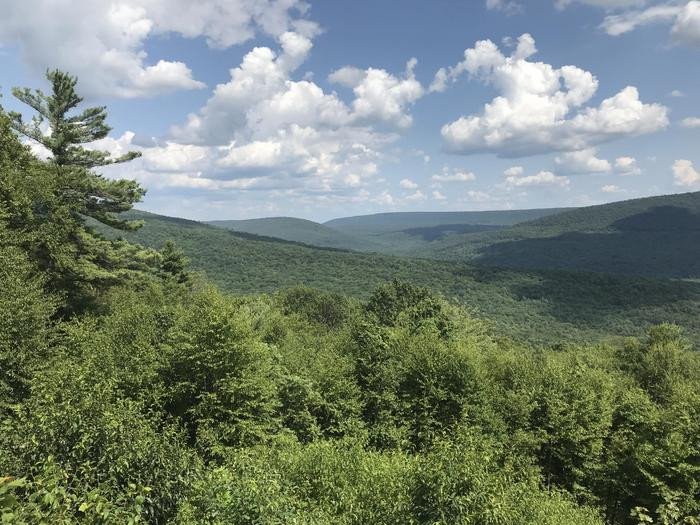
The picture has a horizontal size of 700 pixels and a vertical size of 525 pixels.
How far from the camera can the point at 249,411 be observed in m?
22.5

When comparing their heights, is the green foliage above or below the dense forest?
above

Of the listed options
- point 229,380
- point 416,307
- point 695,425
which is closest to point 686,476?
point 695,425

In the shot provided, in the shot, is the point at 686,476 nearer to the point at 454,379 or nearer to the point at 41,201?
the point at 454,379

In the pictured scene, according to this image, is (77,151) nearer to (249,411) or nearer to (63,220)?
(63,220)

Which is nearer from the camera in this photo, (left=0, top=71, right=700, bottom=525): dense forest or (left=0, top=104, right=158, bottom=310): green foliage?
(left=0, top=71, right=700, bottom=525): dense forest

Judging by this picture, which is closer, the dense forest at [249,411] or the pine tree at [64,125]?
the dense forest at [249,411]

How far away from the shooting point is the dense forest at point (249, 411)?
37.2 ft

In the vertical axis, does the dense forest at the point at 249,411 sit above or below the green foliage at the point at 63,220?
below

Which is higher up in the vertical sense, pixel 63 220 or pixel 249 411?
pixel 63 220

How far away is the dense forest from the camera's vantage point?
1134cm

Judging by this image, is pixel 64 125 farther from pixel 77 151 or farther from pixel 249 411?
pixel 249 411

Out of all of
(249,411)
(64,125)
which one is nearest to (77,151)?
(64,125)

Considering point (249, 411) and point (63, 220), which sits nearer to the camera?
point (249, 411)

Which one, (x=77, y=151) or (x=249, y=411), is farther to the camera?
(x=77, y=151)
